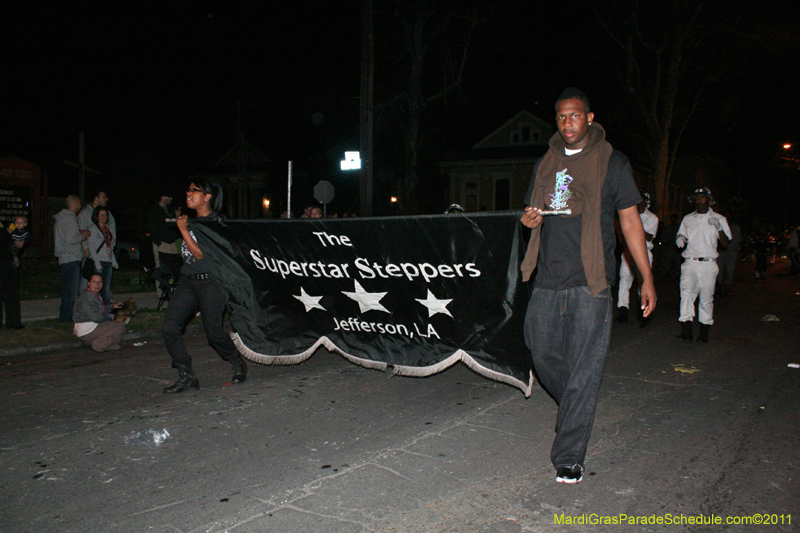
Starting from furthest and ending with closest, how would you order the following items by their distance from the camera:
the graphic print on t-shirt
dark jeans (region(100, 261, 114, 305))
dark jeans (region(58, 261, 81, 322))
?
dark jeans (region(100, 261, 114, 305)) → dark jeans (region(58, 261, 81, 322)) → the graphic print on t-shirt

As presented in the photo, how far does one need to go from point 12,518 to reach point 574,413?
3.03 meters

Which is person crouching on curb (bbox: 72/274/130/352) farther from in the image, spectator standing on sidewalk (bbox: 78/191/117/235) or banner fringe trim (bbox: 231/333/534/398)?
banner fringe trim (bbox: 231/333/534/398)

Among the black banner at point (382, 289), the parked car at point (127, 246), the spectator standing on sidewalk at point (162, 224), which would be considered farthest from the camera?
the parked car at point (127, 246)

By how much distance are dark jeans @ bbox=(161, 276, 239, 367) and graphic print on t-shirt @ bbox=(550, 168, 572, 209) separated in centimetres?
325

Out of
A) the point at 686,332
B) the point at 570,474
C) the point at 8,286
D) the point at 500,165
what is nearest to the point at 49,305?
the point at 8,286

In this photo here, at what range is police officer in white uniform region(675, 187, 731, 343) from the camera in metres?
8.02

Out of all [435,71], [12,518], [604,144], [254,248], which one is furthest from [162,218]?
[435,71]

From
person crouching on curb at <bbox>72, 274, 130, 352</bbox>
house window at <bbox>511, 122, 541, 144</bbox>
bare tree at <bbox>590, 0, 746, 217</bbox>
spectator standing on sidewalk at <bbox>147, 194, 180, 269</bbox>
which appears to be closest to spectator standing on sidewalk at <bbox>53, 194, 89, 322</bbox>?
person crouching on curb at <bbox>72, 274, 130, 352</bbox>

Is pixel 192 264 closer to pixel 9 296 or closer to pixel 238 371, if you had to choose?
pixel 238 371

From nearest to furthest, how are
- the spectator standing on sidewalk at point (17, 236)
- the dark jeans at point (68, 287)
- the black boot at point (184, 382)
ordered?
the black boot at point (184, 382), the spectator standing on sidewalk at point (17, 236), the dark jeans at point (68, 287)

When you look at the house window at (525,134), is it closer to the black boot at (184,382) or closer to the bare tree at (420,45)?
the bare tree at (420,45)

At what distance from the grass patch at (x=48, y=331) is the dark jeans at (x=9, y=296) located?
0.16 meters

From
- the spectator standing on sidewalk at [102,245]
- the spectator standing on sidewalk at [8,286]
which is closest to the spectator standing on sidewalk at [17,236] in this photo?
the spectator standing on sidewalk at [8,286]

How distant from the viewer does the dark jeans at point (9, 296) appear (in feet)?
28.5
